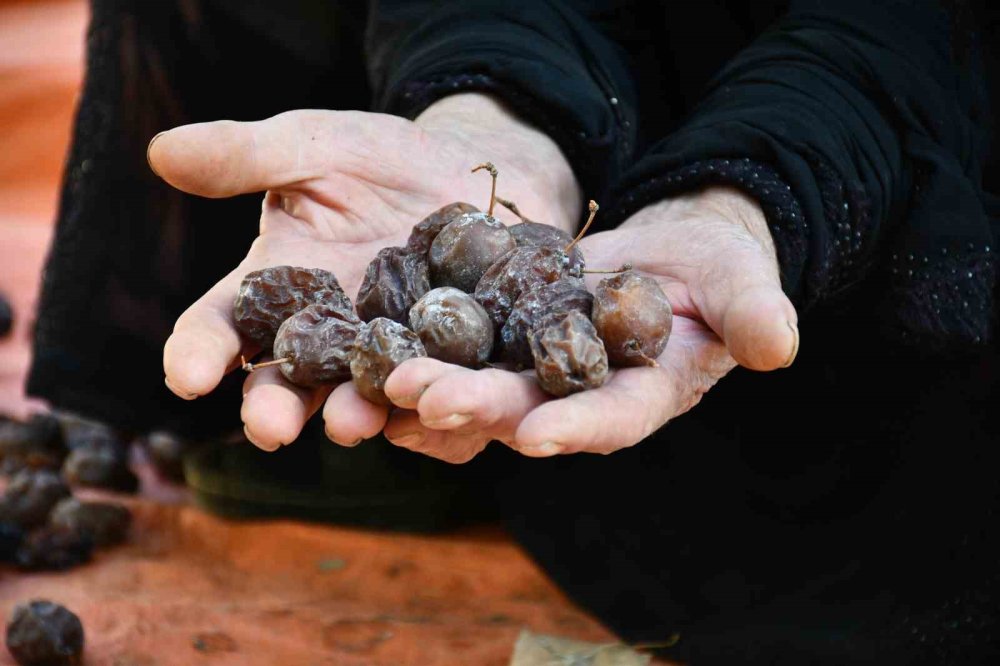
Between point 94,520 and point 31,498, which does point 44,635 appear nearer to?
point 94,520

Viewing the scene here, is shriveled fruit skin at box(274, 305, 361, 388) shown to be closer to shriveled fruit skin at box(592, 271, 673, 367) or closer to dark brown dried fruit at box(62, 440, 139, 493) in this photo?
shriveled fruit skin at box(592, 271, 673, 367)

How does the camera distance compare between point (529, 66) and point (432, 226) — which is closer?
point (432, 226)

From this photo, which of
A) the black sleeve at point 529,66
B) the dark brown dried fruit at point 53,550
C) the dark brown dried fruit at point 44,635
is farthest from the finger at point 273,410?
the dark brown dried fruit at point 53,550

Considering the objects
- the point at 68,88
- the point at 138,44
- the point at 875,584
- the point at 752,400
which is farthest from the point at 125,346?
the point at 68,88

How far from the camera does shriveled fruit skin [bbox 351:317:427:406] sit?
1.75 meters

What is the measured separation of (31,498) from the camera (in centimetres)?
323

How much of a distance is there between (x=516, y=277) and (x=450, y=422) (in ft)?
1.84

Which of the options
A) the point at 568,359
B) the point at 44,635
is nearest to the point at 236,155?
the point at 568,359

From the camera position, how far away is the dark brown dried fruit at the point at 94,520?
310cm

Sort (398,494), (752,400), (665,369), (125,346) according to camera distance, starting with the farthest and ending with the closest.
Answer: (125,346), (398,494), (752,400), (665,369)

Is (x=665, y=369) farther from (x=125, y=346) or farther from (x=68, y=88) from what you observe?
(x=68, y=88)

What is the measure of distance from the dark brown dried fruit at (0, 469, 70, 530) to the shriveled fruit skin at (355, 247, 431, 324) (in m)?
1.68

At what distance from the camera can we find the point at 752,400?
2797mm

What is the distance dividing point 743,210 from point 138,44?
2275mm
